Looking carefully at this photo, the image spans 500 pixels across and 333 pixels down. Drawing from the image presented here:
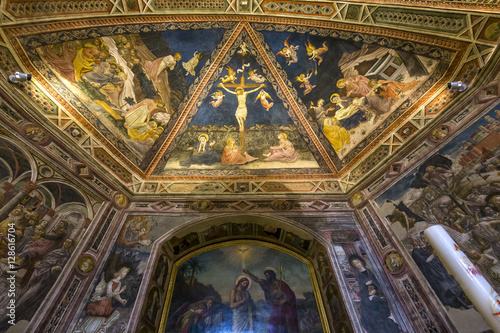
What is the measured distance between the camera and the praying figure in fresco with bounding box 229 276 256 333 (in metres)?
6.71

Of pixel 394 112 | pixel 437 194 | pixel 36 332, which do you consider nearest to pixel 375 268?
pixel 437 194

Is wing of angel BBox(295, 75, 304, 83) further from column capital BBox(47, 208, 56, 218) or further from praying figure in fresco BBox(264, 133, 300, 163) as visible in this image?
column capital BBox(47, 208, 56, 218)

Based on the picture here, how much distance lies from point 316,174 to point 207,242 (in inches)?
171

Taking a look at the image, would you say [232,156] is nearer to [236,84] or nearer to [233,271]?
[236,84]

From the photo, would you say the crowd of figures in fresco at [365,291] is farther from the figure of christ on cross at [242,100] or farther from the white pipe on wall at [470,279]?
the figure of christ on cross at [242,100]

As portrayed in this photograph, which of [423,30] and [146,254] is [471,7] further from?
[146,254]

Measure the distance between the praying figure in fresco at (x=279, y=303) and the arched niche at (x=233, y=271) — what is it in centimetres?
7

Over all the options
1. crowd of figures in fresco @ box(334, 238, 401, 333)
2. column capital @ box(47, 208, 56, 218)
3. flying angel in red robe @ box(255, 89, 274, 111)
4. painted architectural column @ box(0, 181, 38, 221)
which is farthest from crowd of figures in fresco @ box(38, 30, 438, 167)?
crowd of figures in fresco @ box(334, 238, 401, 333)

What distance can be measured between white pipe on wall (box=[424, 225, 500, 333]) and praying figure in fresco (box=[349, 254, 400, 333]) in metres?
2.83

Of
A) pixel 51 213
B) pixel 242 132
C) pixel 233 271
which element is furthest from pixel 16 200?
pixel 242 132

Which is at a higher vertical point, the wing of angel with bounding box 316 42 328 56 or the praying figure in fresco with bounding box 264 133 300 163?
the wing of angel with bounding box 316 42 328 56

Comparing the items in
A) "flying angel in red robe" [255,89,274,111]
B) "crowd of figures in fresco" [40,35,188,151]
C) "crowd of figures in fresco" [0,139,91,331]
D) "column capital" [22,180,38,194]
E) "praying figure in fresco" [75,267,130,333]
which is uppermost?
"flying angel in red robe" [255,89,274,111]

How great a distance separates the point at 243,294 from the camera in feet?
24.2

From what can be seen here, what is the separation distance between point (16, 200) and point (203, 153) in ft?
16.9
